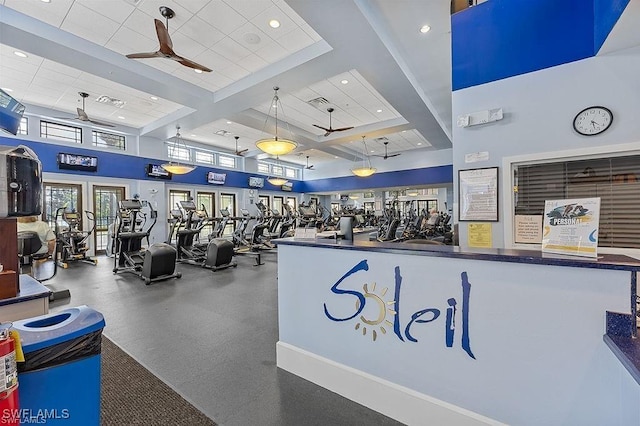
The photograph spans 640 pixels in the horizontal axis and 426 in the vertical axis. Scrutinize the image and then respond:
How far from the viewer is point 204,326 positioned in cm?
341

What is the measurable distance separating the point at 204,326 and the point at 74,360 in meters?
2.30

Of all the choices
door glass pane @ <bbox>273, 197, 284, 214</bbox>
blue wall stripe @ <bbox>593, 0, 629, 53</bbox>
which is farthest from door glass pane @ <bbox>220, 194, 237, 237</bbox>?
blue wall stripe @ <bbox>593, 0, 629, 53</bbox>

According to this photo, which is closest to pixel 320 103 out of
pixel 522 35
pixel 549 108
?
pixel 522 35

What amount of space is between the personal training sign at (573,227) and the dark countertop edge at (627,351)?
35 cm

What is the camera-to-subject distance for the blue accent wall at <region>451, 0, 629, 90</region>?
222cm

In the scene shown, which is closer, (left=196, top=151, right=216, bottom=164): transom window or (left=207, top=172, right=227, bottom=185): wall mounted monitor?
(left=207, top=172, right=227, bottom=185): wall mounted monitor

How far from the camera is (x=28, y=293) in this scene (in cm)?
171

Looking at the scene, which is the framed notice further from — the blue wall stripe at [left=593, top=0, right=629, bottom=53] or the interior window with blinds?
the blue wall stripe at [left=593, top=0, right=629, bottom=53]

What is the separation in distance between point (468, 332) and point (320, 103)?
668 centimetres

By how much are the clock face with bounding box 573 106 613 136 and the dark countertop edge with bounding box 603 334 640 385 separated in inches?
68.6

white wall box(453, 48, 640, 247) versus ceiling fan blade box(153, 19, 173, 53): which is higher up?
ceiling fan blade box(153, 19, 173, 53)

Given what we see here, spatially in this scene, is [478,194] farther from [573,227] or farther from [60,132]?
[60,132]

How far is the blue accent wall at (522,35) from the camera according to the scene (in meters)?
2.22

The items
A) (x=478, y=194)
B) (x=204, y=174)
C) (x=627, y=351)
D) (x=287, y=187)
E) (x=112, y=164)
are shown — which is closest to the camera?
(x=627, y=351)
